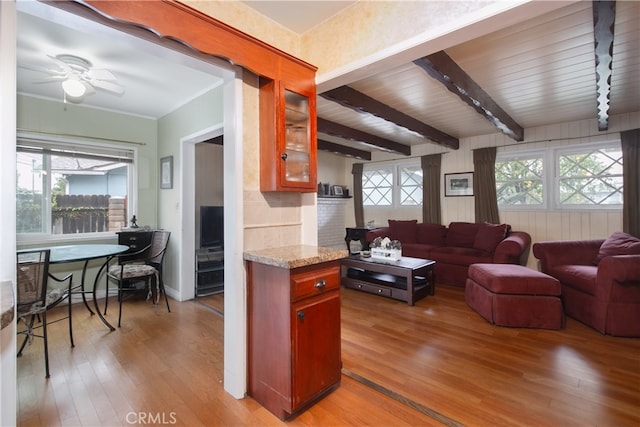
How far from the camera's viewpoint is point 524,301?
289 centimetres

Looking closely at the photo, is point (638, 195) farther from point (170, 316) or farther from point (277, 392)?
point (170, 316)

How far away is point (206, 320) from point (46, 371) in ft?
4.17

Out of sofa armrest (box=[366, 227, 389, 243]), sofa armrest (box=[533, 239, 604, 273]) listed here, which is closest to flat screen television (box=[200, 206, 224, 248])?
sofa armrest (box=[366, 227, 389, 243])

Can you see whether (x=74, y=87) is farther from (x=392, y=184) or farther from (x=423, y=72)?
(x=392, y=184)

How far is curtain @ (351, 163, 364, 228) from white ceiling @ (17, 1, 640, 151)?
2.38 metres

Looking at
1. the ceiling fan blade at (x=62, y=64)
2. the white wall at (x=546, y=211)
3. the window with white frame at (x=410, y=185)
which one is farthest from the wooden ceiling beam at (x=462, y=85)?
the ceiling fan blade at (x=62, y=64)

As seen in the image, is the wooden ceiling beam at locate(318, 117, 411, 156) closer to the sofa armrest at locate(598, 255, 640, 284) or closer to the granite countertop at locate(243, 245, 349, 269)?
the granite countertop at locate(243, 245, 349, 269)

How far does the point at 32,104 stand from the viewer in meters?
3.43

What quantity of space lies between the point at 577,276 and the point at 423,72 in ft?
8.31

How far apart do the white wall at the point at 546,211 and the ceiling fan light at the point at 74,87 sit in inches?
204

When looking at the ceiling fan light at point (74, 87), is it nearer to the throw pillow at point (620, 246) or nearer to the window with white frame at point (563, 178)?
the throw pillow at point (620, 246)

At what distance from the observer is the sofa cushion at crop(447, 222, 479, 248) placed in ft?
15.8

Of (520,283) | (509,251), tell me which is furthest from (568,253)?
(520,283)

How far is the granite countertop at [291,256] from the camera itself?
1630mm
